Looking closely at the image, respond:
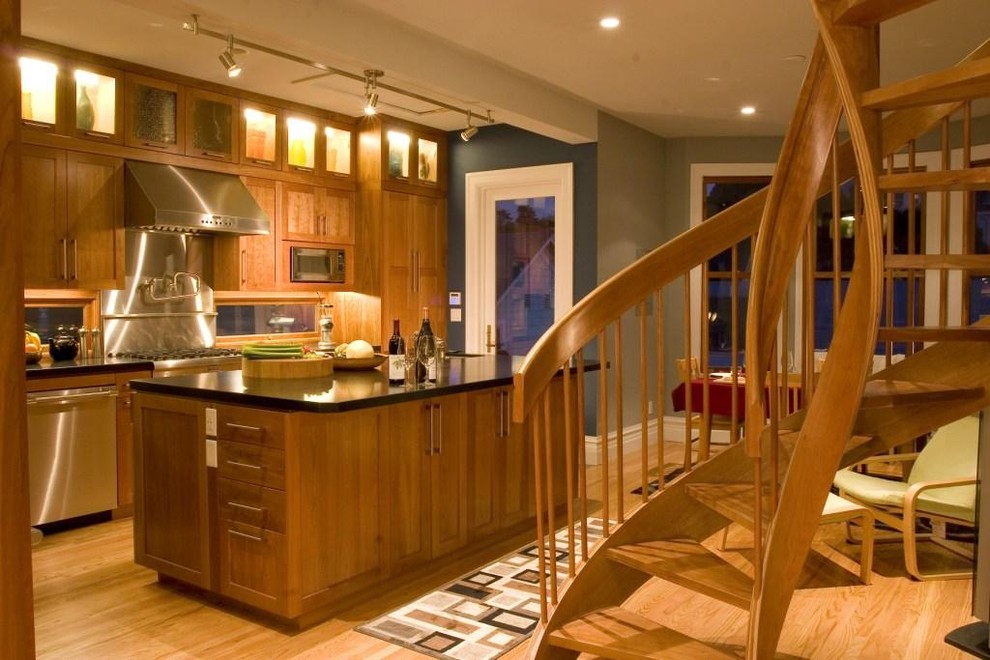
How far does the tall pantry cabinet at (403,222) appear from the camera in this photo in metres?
6.66

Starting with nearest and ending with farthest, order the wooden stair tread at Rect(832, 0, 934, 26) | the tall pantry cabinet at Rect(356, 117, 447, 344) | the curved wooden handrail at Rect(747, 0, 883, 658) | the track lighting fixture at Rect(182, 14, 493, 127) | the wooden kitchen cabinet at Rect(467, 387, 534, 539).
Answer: the wooden stair tread at Rect(832, 0, 934, 26) → the curved wooden handrail at Rect(747, 0, 883, 658) → the track lighting fixture at Rect(182, 14, 493, 127) → the wooden kitchen cabinet at Rect(467, 387, 534, 539) → the tall pantry cabinet at Rect(356, 117, 447, 344)

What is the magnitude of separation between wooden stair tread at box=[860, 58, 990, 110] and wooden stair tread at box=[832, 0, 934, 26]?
0.17 metres

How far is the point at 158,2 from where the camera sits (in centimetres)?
350

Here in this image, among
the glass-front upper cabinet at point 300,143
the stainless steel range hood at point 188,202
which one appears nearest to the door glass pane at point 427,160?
the glass-front upper cabinet at point 300,143

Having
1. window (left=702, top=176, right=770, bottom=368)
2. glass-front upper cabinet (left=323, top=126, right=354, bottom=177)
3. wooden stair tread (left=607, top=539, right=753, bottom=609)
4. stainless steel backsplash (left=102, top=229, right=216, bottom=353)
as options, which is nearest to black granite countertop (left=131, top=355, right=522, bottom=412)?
wooden stair tread (left=607, top=539, right=753, bottom=609)

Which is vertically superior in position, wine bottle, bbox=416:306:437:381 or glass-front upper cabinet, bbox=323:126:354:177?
glass-front upper cabinet, bbox=323:126:354:177

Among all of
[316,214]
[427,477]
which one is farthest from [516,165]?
[427,477]

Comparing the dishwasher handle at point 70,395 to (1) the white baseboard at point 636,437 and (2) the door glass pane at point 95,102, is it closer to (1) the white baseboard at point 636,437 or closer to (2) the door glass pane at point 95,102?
(2) the door glass pane at point 95,102

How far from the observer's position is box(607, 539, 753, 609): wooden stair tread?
2.50 metres

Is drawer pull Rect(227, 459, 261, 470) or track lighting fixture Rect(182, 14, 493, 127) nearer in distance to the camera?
drawer pull Rect(227, 459, 261, 470)

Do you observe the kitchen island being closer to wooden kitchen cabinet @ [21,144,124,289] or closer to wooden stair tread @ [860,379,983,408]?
wooden kitchen cabinet @ [21,144,124,289]

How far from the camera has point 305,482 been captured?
10.6 ft

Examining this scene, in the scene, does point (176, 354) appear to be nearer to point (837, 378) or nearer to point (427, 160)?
point (427, 160)

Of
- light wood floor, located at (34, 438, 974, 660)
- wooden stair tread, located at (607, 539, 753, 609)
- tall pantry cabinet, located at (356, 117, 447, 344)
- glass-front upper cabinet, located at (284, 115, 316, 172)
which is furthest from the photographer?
tall pantry cabinet, located at (356, 117, 447, 344)
